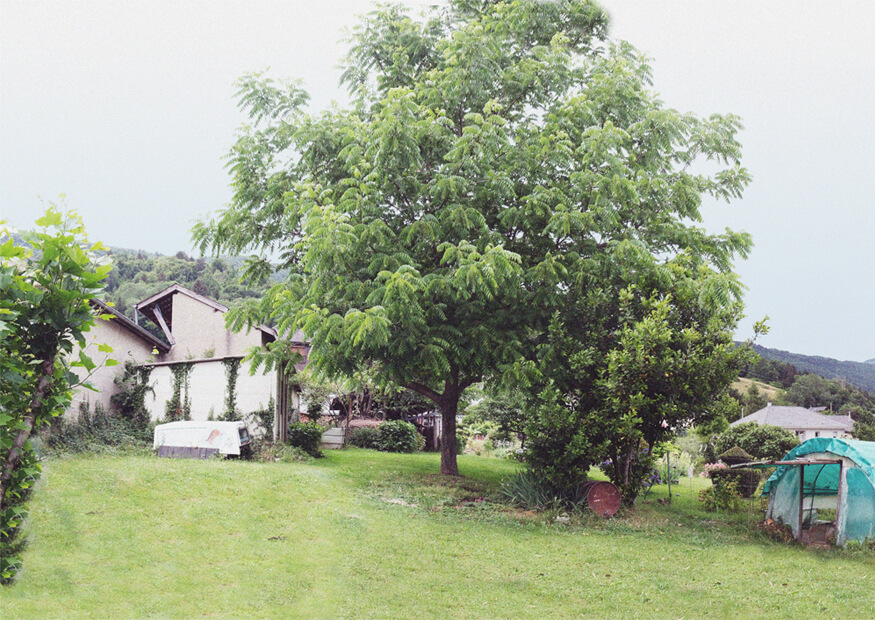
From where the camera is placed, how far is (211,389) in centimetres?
2262

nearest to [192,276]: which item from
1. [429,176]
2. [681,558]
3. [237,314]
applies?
[237,314]

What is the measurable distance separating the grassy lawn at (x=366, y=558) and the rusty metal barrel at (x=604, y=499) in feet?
1.65

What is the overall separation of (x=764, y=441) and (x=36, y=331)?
23059 millimetres

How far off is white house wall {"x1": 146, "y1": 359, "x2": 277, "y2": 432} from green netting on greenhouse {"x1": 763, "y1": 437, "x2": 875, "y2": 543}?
48.9ft

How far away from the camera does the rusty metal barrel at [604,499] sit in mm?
14953

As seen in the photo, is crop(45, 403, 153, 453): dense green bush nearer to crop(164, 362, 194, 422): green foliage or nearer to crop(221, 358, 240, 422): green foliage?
crop(164, 362, 194, 422): green foliage

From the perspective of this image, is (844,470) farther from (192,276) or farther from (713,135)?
(192,276)

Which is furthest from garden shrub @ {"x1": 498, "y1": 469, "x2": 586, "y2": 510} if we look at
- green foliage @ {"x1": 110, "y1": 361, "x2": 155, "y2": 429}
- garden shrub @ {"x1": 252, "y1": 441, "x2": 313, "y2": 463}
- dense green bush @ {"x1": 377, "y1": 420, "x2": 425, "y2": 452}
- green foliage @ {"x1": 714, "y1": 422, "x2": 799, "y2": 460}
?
green foliage @ {"x1": 110, "y1": 361, "x2": 155, "y2": 429}

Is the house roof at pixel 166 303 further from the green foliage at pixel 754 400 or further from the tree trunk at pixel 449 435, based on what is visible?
the green foliage at pixel 754 400

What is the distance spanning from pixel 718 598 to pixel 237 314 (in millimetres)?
12521

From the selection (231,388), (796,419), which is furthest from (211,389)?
(796,419)

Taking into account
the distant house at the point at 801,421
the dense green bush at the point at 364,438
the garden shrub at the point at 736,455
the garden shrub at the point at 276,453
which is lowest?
the distant house at the point at 801,421

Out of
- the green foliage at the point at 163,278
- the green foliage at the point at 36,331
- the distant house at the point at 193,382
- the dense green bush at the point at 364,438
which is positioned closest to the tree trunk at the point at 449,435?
the distant house at the point at 193,382

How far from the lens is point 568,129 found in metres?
16.1
